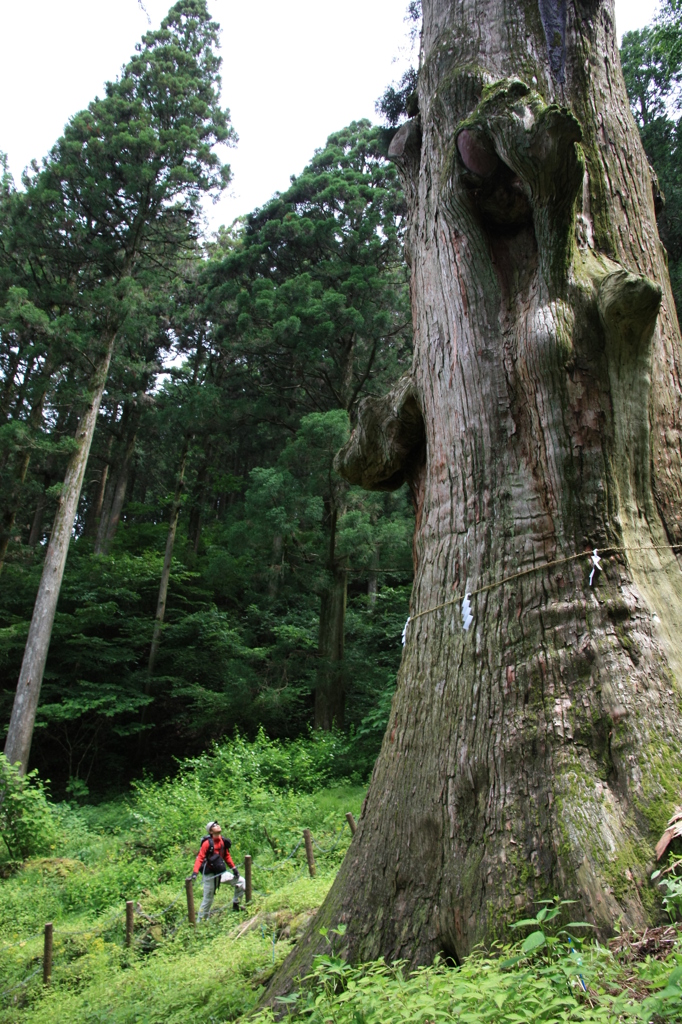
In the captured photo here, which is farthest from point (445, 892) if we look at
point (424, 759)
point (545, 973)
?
point (545, 973)

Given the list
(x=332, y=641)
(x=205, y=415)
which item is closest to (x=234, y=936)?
(x=332, y=641)

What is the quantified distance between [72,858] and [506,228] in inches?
379

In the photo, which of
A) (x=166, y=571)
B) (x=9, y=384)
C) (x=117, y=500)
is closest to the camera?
(x=166, y=571)

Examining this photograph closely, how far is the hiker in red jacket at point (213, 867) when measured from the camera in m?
6.65

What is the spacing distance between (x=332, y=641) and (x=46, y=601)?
18.3ft

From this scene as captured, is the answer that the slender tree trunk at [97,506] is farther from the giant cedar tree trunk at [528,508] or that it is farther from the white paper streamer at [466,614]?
the white paper streamer at [466,614]

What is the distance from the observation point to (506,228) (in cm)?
346

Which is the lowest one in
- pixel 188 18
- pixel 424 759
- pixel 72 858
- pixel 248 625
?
pixel 72 858

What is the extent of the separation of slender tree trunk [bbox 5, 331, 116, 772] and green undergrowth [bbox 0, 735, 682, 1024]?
1612mm

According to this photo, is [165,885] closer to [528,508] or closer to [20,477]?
[528,508]

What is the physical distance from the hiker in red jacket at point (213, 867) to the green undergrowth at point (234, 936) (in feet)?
0.77

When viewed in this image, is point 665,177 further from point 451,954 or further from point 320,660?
point 451,954

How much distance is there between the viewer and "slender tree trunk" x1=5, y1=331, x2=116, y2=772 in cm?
1193

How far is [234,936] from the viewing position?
5.04m
